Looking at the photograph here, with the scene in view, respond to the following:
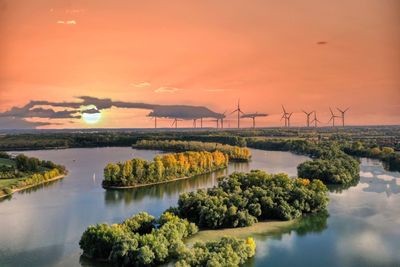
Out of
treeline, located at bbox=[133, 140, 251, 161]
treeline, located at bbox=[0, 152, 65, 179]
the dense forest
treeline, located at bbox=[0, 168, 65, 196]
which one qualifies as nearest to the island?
treeline, located at bbox=[0, 168, 65, 196]

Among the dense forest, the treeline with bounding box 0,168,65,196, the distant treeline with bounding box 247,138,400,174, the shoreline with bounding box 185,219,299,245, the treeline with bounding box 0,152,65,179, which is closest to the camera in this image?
the shoreline with bounding box 185,219,299,245

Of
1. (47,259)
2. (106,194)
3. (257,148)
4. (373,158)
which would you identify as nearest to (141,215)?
(47,259)

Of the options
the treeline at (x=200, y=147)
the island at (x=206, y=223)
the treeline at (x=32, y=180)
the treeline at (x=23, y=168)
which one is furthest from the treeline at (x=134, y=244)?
the treeline at (x=200, y=147)

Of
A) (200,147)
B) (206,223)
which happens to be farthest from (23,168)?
(200,147)

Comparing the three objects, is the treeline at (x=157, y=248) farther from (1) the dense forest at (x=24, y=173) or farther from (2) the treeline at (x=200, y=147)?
(2) the treeline at (x=200, y=147)

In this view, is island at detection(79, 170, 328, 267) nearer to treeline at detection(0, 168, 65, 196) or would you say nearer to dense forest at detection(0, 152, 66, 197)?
treeline at detection(0, 168, 65, 196)

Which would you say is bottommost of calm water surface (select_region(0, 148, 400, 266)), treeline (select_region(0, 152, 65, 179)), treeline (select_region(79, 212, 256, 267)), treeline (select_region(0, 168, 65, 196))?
calm water surface (select_region(0, 148, 400, 266))
